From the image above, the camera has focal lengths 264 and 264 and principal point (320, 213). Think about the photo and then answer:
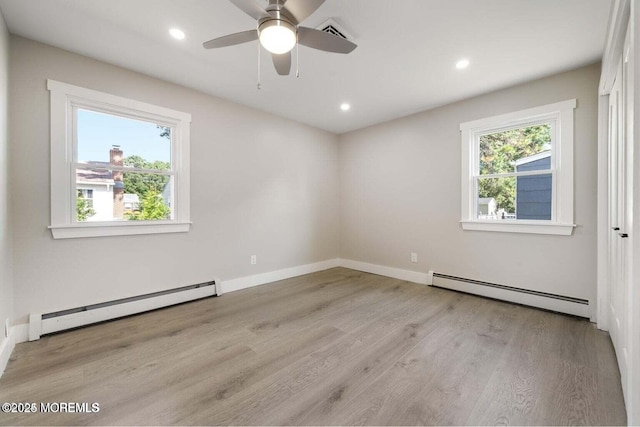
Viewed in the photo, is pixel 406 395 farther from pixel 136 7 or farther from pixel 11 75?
pixel 11 75

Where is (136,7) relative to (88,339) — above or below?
above

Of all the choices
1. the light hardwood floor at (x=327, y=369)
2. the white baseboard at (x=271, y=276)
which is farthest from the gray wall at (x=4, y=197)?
the white baseboard at (x=271, y=276)

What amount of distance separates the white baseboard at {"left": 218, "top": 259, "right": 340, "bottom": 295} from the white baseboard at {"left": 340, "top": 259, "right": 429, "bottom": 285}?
294mm

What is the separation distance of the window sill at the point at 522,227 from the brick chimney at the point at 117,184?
13.4ft

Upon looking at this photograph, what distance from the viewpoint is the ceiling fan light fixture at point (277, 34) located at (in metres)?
1.56

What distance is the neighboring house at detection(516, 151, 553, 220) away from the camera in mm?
2965

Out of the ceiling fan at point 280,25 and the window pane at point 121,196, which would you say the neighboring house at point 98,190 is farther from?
the ceiling fan at point 280,25

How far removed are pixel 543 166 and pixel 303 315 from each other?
3.16m

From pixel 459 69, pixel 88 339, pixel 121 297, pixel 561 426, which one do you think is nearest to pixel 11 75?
pixel 121 297

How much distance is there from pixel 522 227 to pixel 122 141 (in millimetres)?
4559

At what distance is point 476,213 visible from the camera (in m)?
3.49

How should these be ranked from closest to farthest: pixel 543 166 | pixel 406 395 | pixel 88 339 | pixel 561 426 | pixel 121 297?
pixel 561 426
pixel 406 395
pixel 88 339
pixel 121 297
pixel 543 166

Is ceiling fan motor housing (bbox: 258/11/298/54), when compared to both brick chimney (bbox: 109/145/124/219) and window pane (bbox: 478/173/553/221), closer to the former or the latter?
brick chimney (bbox: 109/145/124/219)

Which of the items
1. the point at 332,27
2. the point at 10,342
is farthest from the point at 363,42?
the point at 10,342
